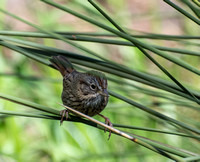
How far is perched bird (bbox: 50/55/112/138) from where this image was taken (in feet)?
7.93

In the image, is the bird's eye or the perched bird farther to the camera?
the bird's eye

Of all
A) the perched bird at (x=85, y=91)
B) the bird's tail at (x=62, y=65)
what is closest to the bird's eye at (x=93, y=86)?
the perched bird at (x=85, y=91)

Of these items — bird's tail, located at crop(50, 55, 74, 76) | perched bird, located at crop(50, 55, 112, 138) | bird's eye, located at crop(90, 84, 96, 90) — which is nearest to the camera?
perched bird, located at crop(50, 55, 112, 138)

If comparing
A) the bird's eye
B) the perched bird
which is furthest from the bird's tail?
the bird's eye

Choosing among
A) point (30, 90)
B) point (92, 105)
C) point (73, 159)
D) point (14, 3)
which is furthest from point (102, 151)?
point (14, 3)

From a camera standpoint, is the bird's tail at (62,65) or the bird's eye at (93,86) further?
the bird's tail at (62,65)

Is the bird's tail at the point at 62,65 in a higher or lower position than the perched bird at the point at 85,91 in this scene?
higher

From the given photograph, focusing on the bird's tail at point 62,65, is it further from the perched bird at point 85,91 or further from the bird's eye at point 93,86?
the bird's eye at point 93,86

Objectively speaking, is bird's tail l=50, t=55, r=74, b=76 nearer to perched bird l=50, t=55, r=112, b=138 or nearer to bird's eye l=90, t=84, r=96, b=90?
perched bird l=50, t=55, r=112, b=138

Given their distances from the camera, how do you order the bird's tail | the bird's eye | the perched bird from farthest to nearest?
1. the bird's tail
2. the bird's eye
3. the perched bird

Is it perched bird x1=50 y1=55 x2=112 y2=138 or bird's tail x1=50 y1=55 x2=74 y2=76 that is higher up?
bird's tail x1=50 y1=55 x2=74 y2=76

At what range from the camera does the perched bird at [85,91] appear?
2418 mm

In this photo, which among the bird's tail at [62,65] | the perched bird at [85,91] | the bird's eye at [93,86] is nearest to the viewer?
the perched bird at [85,91]

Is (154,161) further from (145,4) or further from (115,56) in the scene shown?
(145,4)
